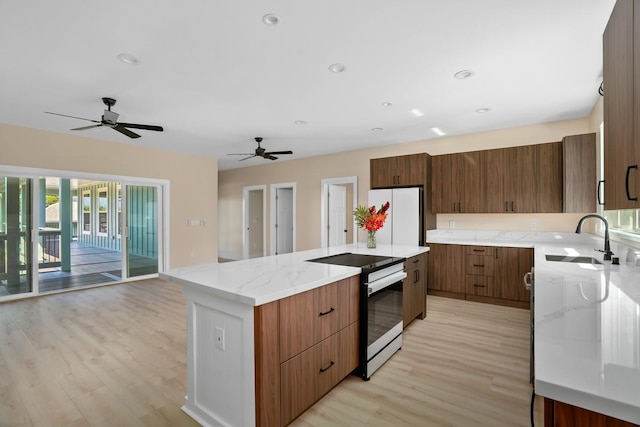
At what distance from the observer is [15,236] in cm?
465

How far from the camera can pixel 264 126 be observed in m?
4.67

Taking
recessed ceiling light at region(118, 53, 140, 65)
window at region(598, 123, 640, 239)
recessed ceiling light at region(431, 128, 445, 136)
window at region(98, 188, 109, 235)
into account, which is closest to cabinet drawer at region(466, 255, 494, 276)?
window at region(598, 123, 640, 239)

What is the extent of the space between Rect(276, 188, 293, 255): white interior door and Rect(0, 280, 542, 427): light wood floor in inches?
158

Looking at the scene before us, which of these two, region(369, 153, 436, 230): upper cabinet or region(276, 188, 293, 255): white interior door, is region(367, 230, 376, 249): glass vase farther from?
region(276, 188, 293, 255): white interior door

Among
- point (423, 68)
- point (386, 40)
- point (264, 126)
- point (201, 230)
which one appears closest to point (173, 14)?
point (386, 40)

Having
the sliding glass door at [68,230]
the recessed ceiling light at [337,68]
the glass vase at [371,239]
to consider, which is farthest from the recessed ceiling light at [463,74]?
the sliding glass door at [68,230]

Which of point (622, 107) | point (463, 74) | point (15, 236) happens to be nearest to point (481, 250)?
point (463, 74)

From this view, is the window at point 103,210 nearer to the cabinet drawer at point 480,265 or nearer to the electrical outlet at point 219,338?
the electrical outlet at point 219,338

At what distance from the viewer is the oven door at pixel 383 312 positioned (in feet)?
7.72

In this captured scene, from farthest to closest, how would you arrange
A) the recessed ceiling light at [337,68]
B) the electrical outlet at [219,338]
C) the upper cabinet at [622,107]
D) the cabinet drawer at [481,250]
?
the cabinet drawer at [481,250] < the recessed ceiling light at [337,68] < the electrical outlet at [219,338] < the upper cabinet at [622,107]

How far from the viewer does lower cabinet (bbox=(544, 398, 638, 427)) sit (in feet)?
2.03

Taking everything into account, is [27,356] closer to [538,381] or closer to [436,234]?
[538,381]

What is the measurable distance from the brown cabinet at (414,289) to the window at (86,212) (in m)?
7.38

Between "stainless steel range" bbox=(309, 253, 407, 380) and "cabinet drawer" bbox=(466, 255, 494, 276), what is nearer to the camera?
"stainless steel range" bbox=(309, 253, 407, 380)
